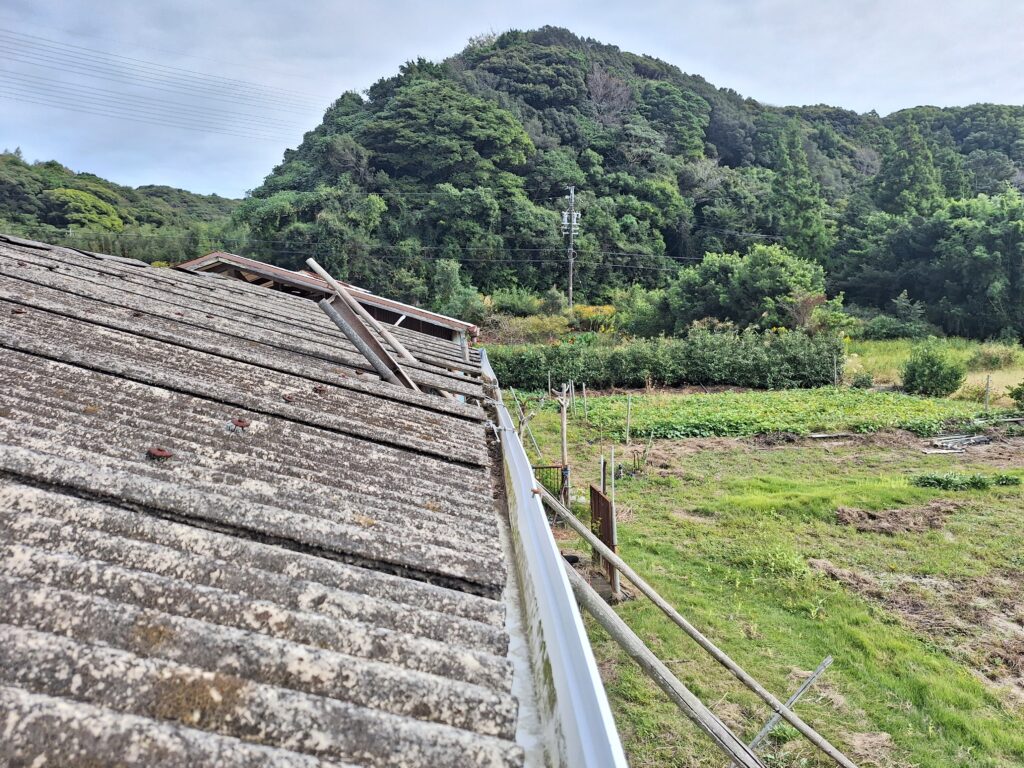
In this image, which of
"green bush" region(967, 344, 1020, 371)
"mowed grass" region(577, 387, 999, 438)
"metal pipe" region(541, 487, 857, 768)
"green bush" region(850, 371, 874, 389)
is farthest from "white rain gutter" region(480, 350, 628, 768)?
"green bush" region(967, 344, 1020, 371)

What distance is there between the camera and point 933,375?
20500 millimetres

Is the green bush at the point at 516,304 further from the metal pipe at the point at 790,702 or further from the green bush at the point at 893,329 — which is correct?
the metal pipe at the point at 790,702

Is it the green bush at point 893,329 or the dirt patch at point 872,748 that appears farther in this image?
the green bush at point 893,329

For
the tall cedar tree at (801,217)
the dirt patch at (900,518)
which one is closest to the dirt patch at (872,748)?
the dirt patch at (900,518)

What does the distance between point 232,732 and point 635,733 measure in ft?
15.1

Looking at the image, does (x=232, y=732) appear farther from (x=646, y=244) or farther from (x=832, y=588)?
(x=646, y=244)

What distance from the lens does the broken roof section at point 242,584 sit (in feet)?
3.15

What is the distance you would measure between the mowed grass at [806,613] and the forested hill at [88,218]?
109 ft

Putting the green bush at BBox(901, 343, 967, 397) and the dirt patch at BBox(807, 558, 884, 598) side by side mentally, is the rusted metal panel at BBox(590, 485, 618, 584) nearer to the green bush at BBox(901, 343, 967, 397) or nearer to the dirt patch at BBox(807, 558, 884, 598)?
the dirt patch at BBox(807, 558, 884, 598)

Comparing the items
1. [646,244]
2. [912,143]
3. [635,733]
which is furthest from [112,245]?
[912,143]

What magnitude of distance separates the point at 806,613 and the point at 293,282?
960 cm

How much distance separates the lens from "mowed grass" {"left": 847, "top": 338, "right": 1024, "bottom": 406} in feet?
71.4

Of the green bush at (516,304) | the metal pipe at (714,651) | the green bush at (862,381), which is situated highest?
the green bush at (516,304)

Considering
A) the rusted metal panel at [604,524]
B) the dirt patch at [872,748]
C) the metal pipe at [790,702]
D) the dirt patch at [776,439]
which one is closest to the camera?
the metal pipe at [790,702]
